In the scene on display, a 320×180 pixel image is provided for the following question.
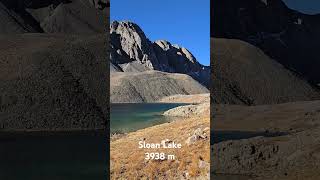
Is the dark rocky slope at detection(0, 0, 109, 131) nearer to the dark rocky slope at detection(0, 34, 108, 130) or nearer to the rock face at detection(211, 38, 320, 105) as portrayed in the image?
the dark rocky slope at detection(0, 34, 108, 130)

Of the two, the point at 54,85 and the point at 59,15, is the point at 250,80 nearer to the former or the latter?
the point at 54,85

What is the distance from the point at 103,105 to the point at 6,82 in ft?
34.1

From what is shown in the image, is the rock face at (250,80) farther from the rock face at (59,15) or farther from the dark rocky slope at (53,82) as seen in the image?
the rock face at (59,15)

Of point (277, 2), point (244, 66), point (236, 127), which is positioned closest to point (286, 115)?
point (236, 127)

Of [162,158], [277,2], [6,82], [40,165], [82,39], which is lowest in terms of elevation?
[40,165]

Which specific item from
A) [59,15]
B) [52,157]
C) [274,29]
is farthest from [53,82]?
[59,15]

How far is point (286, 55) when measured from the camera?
90.5 meters

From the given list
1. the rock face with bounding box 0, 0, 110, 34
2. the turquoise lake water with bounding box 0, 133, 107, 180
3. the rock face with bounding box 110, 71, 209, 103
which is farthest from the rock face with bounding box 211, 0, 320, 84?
the turquoise lake water with bounding box 0, 133, 107, 180

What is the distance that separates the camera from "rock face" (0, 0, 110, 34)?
9850 cm

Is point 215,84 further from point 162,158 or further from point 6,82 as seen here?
point 162,158

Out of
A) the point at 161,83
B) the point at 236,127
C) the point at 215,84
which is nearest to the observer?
the point at 236,127

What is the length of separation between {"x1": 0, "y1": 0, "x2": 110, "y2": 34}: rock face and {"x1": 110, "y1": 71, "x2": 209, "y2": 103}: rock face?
17.7 metres

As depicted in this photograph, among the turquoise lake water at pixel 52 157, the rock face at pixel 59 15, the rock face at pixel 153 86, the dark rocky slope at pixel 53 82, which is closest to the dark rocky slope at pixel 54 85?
the dark rocky slope at pixel 53 82

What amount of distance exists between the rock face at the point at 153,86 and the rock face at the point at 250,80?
8.22 meters
